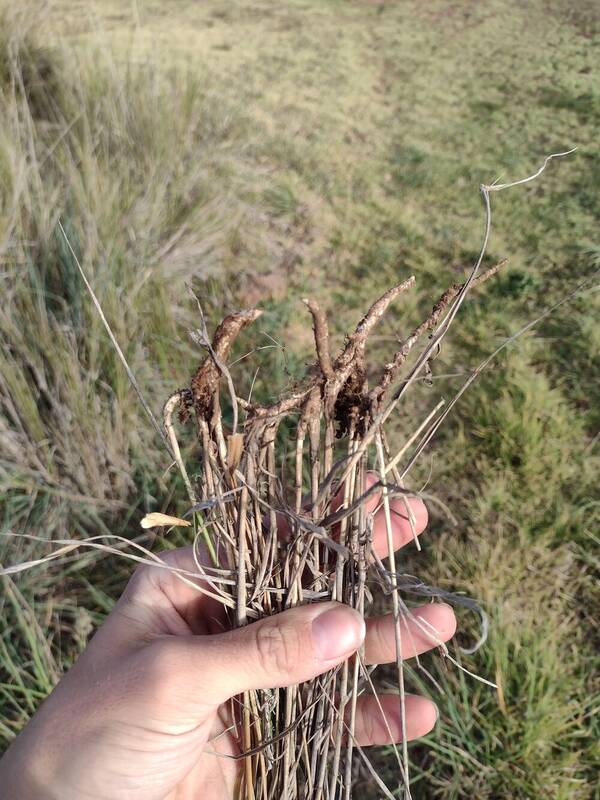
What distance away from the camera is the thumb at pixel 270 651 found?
934mm

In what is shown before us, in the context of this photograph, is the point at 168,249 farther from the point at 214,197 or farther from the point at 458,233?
the point at 458,233

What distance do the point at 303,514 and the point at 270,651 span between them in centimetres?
22

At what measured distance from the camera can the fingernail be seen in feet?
3.11

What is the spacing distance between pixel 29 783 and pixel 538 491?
1635 mm

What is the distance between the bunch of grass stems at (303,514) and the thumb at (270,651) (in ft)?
0.23

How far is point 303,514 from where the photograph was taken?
102 cm

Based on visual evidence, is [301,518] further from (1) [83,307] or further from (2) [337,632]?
(1) [83,307]

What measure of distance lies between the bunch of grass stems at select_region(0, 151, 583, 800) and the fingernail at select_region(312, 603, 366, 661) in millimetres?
A: 56

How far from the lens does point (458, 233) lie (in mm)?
3059

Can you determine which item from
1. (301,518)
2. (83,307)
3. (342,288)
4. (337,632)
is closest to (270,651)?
(337,632)

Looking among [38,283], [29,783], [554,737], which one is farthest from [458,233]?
[29,783]

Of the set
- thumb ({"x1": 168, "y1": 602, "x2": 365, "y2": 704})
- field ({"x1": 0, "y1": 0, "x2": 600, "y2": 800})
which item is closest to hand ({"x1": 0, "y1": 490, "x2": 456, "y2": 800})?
thumb ({"x1": 168, "y1": 602, "x2": 365, "y2": 704})

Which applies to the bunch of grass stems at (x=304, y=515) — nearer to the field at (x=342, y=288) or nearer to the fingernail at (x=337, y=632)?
the fingernail at (x=337, y=632)

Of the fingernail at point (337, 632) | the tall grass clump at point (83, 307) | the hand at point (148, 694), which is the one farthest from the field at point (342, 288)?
the fingernail at point (337, 632)
